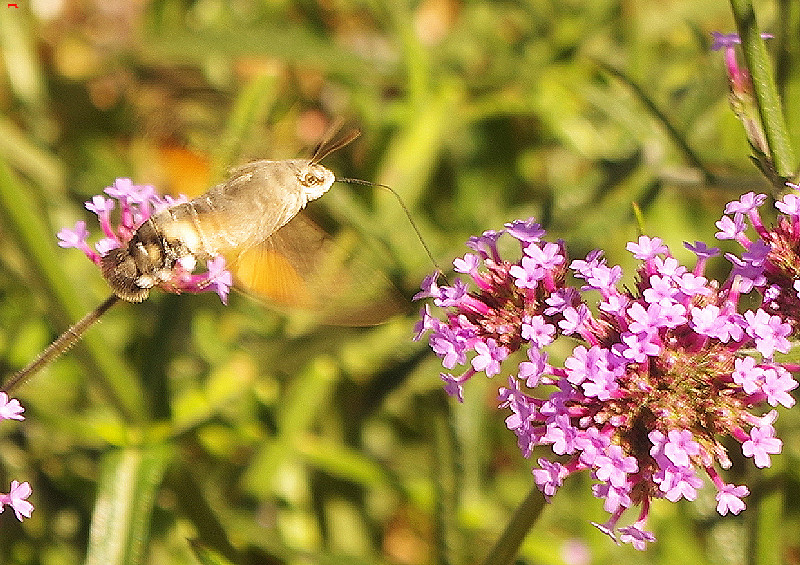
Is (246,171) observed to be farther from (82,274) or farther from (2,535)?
(2,535)

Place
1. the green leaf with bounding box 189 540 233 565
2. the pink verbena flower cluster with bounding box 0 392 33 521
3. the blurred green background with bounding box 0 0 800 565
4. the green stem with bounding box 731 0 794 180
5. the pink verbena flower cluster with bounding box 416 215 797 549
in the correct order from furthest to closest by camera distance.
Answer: the blurred green background with bounding box 0 0 800 565
the green leaf with bounding box 189 540 233 565
the green stem with bounding box 731 0 794 180
the pink verbena flower cluster with bounding box 0 392 33 521
the pink verbena flower cluster with bounding box 416 215 797 549

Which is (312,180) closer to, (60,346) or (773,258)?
(60,346)

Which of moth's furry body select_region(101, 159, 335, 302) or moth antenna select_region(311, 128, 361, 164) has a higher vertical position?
moth antenna select_region(311, 128, 361, 164)

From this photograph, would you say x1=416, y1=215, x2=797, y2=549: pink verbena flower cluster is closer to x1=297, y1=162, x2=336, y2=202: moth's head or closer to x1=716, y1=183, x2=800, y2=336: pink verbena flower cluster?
x1=716, y1=183, x2=800, y2=336: pink verbena flower cluster

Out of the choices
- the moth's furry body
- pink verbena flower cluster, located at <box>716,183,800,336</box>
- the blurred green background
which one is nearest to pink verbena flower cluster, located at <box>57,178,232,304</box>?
the moth's furry body

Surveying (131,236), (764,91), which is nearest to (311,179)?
(131,236)

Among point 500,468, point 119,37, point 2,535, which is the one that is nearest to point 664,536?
point 500,468
